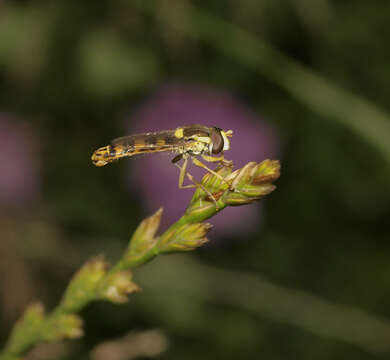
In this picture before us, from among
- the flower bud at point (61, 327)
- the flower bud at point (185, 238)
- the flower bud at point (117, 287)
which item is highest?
the flower bud at point (185, 238)

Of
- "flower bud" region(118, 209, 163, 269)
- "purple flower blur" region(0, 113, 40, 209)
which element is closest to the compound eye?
"flower bud" region(118, 209, 163, 269)

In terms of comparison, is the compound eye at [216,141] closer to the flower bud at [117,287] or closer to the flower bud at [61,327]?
the flower bud at [117,287]

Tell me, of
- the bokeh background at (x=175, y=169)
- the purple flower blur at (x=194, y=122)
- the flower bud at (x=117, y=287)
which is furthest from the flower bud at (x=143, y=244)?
the purple flower blur at (x=194, y=122)

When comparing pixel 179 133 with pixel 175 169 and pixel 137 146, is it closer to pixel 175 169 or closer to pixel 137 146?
pixel 137 146

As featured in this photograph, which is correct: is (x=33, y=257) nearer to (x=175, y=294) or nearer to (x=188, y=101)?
(x=175, y=294)

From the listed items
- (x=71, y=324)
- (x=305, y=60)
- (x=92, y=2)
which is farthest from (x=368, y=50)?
(x=71, y=324)

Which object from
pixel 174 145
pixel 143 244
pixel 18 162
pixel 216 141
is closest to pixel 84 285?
pixel 143 244

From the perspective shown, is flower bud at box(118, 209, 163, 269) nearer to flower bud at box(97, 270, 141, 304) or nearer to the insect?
flower bud at box(97, 270, 141, 304)
